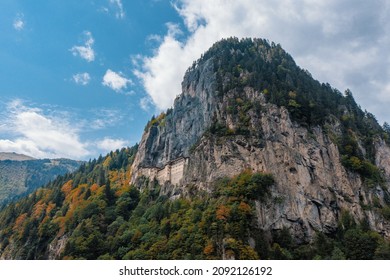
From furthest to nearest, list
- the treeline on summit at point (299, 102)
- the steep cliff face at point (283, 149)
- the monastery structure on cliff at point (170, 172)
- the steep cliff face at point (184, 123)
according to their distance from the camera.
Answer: the steep cliff face at point (184, 123)
the monastery structure on cliff at point (170, 172)
the treeline on summit at point (299, 102)
the steep cliff face at point (283, 149)

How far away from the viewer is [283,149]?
259ft

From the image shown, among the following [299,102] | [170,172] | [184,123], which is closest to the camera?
[299,102]

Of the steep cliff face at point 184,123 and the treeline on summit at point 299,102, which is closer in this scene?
the treeline on summit at point 299,102

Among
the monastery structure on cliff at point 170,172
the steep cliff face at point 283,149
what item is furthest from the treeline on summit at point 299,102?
the monastery structure on cliff at point 170,172

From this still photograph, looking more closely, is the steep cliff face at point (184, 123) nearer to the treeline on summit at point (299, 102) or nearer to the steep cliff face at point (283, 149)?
the steep cliff face at point (283, 149)

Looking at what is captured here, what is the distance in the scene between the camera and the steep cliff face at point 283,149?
71875mm

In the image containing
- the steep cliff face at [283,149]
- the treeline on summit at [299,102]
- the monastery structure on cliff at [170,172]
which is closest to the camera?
the steep cliff face at [283,149]

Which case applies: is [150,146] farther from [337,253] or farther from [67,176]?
[337,253]

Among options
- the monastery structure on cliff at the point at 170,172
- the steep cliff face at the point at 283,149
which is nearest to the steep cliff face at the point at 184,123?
the steep cliff face at the point at 283,149

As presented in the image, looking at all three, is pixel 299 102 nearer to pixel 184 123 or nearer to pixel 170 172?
pixel 184 123

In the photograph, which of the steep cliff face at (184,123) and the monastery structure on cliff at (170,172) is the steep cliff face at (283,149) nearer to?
the steep cliff face at (184,123)

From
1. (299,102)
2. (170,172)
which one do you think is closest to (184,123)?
(170,172)

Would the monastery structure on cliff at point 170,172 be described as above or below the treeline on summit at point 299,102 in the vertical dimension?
below
